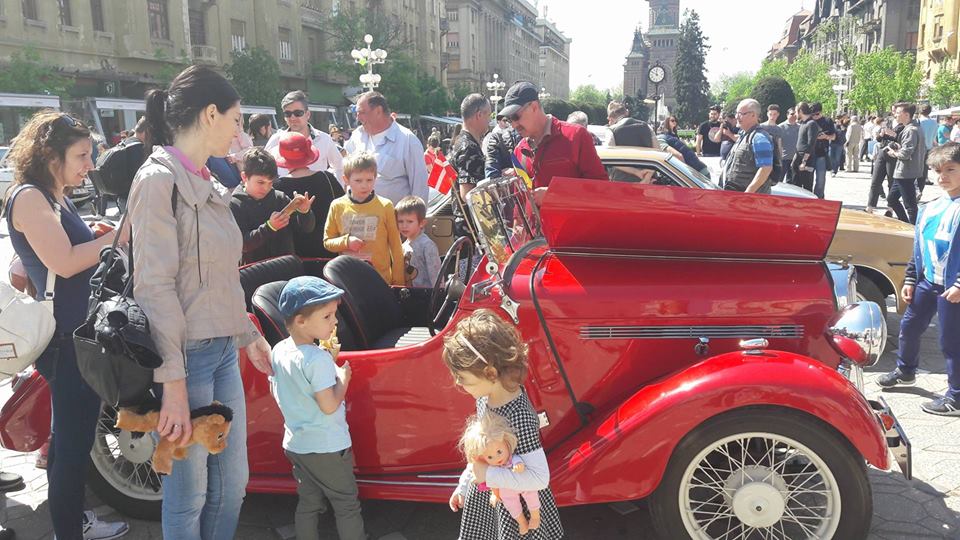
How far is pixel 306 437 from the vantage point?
2.82 meters

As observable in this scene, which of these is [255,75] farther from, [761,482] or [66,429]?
[761,482]

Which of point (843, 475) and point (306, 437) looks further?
point (306, 437)

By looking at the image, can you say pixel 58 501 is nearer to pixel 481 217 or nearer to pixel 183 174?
pixel 183 174

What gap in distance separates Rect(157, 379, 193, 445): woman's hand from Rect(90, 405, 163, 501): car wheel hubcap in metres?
1.29

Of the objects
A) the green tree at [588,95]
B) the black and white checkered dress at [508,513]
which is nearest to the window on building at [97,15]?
the black and white checkered dress at [508,513]

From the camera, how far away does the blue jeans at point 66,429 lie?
108 inches

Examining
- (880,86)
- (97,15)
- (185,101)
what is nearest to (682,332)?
(185,101)

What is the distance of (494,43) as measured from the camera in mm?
101438

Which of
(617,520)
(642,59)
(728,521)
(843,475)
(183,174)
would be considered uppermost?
(642,59)

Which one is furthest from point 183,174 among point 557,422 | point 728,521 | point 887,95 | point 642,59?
point 642,59

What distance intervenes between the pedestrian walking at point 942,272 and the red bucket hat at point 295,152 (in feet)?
13.6

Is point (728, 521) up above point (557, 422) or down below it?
below

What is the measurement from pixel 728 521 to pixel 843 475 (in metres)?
0.46

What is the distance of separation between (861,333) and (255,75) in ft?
129
